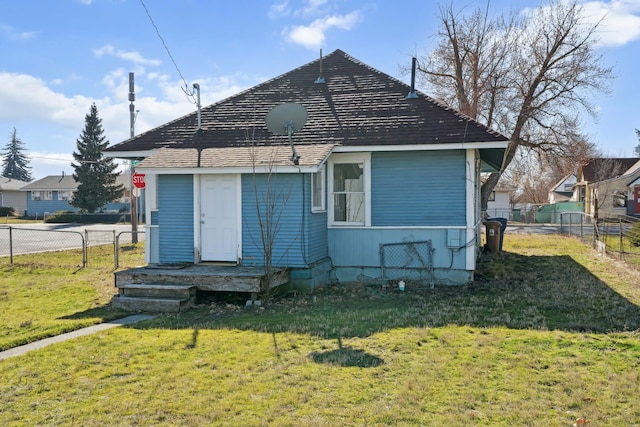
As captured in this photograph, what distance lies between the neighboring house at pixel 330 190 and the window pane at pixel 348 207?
22 millimetres

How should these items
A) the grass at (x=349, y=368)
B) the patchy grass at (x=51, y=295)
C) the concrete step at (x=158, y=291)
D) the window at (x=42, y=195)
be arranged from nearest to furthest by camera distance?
the grass at (x=349, y=368) → the patchy grass at (x=51, y=295) → the concrete step at (x=158, y=291) → the window at (x=42, y=195)

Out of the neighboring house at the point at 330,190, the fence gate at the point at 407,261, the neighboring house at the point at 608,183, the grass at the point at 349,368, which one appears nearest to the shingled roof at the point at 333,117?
the neighboring house at the point at 330,190

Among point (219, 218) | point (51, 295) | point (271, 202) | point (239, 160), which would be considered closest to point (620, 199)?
point (271, 202)

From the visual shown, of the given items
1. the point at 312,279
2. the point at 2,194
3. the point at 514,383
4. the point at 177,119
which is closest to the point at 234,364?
the point at 514,383

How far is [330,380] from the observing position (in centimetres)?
484

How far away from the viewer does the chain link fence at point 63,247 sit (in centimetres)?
1406

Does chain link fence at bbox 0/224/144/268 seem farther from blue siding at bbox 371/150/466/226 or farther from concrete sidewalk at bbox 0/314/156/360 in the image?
blue siding at bbox 371/150/466/226

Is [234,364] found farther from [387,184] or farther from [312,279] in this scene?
[387,184]

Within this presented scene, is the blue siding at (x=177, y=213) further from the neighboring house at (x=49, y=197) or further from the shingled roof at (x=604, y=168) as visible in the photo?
the neighboring house at (x=49, y=197)

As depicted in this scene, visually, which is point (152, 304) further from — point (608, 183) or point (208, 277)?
point (608, 183)

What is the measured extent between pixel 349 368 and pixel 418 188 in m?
6.17

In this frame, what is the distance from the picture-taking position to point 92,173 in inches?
1713

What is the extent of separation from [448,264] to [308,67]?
655cm

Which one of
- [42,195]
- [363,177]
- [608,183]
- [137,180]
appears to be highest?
[608,183]
